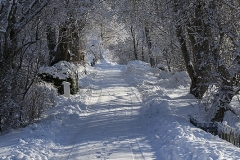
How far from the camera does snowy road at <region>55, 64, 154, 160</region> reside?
691 cm

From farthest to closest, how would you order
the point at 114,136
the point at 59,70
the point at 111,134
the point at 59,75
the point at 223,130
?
1. the point at 59,70
2. the point at 59,75
3. the point at 111,134
4. the point at 114,136
5. the point at 223,130

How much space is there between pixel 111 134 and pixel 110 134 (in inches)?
1.2

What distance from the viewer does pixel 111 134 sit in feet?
28.5

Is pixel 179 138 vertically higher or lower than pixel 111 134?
higher

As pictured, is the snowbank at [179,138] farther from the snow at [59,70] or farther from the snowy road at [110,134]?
the snow at [59,70]

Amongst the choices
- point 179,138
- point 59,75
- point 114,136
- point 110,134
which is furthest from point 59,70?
point 179,138

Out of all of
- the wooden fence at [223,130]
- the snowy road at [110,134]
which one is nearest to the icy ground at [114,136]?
the snowy road at [110,134]

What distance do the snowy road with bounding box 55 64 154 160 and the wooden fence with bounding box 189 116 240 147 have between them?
1.85 m

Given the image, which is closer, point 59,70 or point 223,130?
point 223,130

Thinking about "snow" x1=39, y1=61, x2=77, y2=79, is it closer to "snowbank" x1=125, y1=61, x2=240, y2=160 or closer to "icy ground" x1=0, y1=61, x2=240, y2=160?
"icy ground" x1=0, y1=61, x2=240, y2=160

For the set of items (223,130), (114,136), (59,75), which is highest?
(59,75)

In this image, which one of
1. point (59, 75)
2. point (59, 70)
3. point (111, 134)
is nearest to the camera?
point (111, 134)

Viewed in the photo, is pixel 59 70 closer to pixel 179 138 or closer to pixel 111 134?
pixel 111 134

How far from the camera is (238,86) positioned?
9.55m
